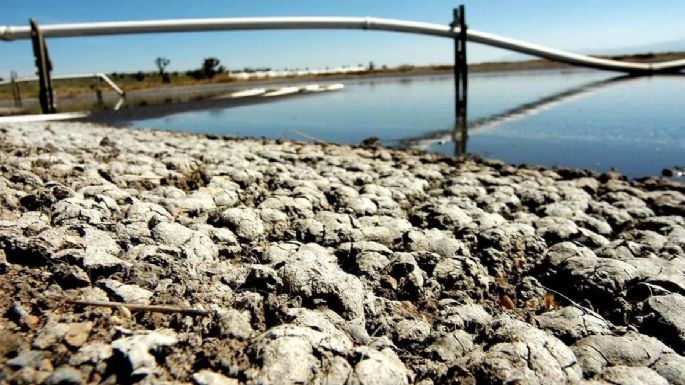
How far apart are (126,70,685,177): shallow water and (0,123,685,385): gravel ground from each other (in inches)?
78.3

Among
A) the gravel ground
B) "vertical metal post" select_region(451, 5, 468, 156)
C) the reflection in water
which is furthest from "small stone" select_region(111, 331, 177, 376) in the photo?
"vertical metal post" select_region(451, 5, 468, 156)

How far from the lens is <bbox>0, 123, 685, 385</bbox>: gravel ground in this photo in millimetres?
1476

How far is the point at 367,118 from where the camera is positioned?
9.40 meters

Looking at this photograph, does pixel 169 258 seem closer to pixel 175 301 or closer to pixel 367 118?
pixel 175 301

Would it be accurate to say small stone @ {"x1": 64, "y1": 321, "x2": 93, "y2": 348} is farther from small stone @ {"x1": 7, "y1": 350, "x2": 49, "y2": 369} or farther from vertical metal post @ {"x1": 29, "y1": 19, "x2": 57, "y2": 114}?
vertical metal post @ {"x1": 29, "y1": 19, "x2": 57, "y2": 114}

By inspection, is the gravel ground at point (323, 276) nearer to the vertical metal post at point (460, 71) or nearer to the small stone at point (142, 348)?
the small stone at point (142, 348)

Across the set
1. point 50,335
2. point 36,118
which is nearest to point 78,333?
point 50,335

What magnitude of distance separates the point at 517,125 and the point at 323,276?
23.3 ft

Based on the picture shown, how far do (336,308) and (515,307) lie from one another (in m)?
0.94

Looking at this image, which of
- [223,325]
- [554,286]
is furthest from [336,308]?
[554,286]

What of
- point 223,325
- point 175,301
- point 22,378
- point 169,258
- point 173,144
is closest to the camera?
point 22,378

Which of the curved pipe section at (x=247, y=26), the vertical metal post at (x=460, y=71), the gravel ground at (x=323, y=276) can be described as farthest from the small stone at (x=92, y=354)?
the curved pipe section at (x=247, y=26)

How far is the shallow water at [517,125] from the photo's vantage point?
19.0 ft

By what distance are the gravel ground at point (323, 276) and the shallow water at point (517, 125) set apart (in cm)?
199
